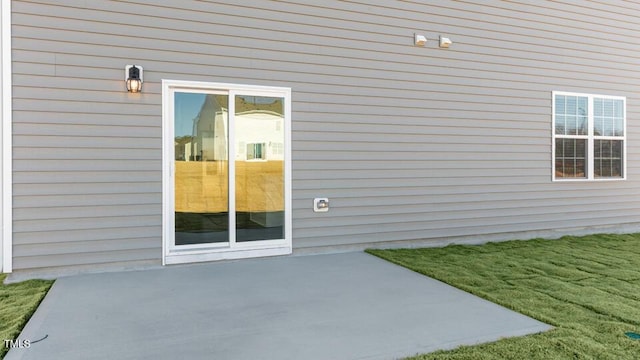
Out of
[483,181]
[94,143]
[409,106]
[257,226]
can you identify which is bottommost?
[257,226]

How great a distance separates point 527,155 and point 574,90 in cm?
141

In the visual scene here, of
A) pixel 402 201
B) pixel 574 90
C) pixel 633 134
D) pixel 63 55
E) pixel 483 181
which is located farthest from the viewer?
pixel 633 134

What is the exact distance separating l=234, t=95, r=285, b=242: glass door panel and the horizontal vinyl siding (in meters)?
0.23

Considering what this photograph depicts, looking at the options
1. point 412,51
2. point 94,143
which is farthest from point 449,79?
point 94,143

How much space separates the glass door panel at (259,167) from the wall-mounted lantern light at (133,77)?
102 cm

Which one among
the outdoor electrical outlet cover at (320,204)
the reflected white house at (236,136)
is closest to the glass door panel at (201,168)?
the reflected white house at (236,136)

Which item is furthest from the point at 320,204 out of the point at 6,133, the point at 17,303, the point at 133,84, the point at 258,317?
the point at 6,133

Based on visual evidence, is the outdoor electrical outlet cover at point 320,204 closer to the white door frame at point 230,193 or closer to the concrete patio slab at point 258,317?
the white door frame at point 230,193

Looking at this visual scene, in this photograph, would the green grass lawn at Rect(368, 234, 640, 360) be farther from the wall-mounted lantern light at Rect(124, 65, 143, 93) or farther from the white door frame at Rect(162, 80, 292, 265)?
the wall-mounted lantern light at Rect(124, 65, 143, 93)

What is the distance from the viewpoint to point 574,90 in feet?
22.1

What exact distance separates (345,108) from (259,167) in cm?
131

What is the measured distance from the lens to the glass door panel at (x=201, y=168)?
15.0 feet

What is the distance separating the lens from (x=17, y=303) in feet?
10.8

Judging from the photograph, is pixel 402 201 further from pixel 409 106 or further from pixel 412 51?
pixel 412 51
